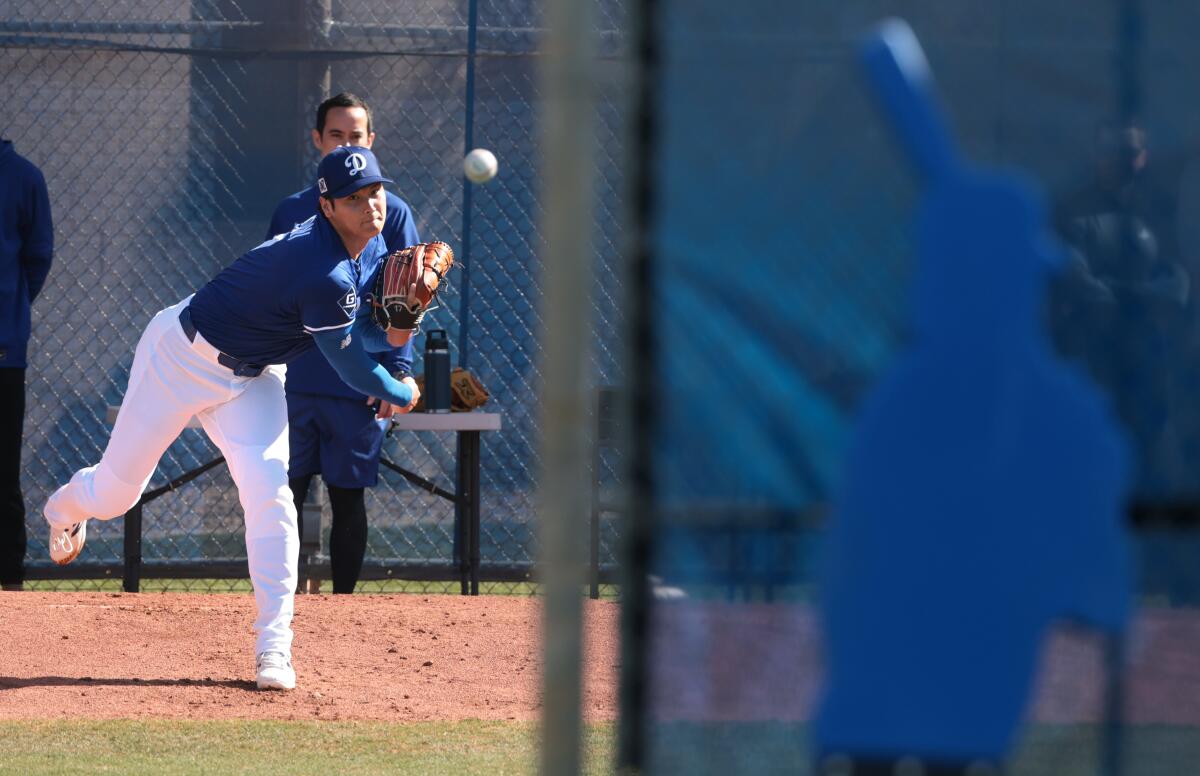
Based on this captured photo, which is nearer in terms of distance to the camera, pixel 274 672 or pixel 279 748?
pixel 279 748

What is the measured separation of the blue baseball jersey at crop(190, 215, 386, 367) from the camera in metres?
5.32

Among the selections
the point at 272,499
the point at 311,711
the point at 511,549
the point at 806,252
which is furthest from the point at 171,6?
the point at 806,252

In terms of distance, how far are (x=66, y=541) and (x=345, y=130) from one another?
2.23m

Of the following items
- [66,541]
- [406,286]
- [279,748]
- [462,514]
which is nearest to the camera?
[279,748]

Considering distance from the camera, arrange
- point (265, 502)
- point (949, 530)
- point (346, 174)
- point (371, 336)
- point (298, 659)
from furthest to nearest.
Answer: point (371, 336) < point (298, 659) < point (265, 502) < point (346, 174) < point (949, 530)

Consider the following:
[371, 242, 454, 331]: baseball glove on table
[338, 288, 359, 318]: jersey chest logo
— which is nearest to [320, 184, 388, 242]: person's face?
[338, 288, 359, 318]: jersey chest logo

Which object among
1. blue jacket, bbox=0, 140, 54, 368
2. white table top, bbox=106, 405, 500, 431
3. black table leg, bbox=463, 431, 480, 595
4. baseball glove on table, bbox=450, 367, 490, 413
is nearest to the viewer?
blue jacket, bbox=0, 140, 54, 368

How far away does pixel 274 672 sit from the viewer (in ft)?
18.1

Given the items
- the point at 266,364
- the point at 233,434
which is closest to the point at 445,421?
the point at 266,364

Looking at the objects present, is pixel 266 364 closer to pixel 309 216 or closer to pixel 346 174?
pixel 346 174

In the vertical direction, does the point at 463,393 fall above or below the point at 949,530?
above

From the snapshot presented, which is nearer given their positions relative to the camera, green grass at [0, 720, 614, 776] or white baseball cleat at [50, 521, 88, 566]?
green grass at [0, 720, 614, 776]

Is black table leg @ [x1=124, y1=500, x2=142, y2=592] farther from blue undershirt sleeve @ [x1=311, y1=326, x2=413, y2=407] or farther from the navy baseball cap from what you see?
the navy baseball cap

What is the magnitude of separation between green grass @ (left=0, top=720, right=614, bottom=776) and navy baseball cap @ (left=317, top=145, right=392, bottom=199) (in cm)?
168
